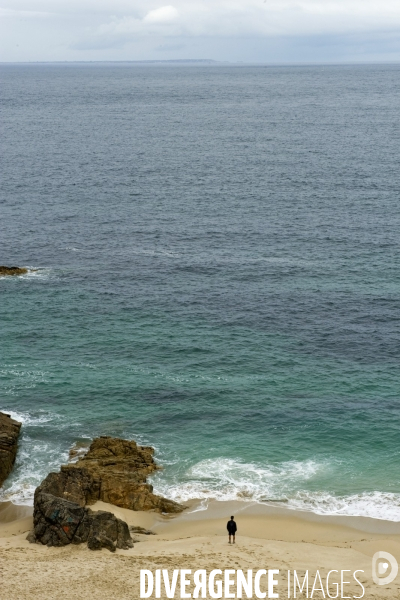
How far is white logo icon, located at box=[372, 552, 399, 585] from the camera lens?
39.7 m

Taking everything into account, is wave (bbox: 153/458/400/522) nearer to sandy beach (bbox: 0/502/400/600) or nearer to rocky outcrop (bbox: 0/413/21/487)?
sandy beach (bbox: 0/502/400/600)

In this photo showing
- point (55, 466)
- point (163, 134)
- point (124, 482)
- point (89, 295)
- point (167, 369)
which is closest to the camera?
point (124, 482)

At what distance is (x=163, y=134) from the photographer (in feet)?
636

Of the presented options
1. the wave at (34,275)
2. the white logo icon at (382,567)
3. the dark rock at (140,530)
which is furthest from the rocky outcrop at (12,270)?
the white logo icon at (382,567)

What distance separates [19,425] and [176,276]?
116ft

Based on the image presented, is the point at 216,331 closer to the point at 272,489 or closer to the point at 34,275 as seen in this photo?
the point at 272,489

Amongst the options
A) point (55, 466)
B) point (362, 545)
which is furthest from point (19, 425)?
point (362, 545)

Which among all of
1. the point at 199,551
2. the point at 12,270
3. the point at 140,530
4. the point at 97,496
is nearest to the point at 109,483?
the point at 97,496

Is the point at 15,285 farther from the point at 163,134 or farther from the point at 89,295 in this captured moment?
the point at 163,134

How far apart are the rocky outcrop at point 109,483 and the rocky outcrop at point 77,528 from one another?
10.2 feet

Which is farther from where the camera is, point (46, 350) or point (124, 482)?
point (46, 350)

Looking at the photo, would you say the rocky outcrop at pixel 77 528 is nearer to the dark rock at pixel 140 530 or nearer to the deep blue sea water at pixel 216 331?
the dark rock at pixel 140 530

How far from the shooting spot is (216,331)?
7394 centimetres

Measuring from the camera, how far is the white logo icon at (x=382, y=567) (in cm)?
3971
